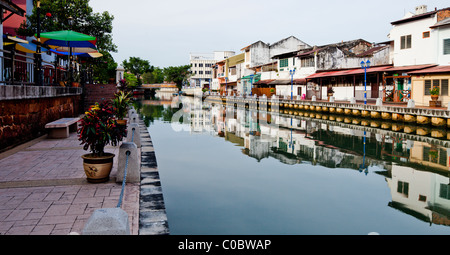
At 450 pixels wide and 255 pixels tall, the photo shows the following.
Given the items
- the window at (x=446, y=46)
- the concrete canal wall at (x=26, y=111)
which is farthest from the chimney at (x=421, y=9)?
the concrete canal wall at (x=26, y=111)

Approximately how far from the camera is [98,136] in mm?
6602

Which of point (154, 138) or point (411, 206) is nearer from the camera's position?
point (411, 206)

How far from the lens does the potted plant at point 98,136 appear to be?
6.59 meters

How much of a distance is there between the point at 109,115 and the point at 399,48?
1144 inches

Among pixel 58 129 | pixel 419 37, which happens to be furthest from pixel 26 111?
pixel 419 37

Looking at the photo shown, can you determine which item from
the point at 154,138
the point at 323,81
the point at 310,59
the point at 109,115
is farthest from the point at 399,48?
the point at 109,115

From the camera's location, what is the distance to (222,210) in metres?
7.39

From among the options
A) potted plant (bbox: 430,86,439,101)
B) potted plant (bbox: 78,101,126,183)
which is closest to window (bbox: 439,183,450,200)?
potted plant (bbox: 78,101,126,183)

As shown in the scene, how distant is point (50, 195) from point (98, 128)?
4.56 ft

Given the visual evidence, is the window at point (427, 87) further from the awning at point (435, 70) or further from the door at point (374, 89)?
the door at point (374, 89)

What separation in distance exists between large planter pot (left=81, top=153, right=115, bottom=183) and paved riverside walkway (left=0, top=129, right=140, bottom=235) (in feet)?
0.46

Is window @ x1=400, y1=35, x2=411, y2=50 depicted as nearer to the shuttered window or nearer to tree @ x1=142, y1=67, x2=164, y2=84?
the shuttered window
